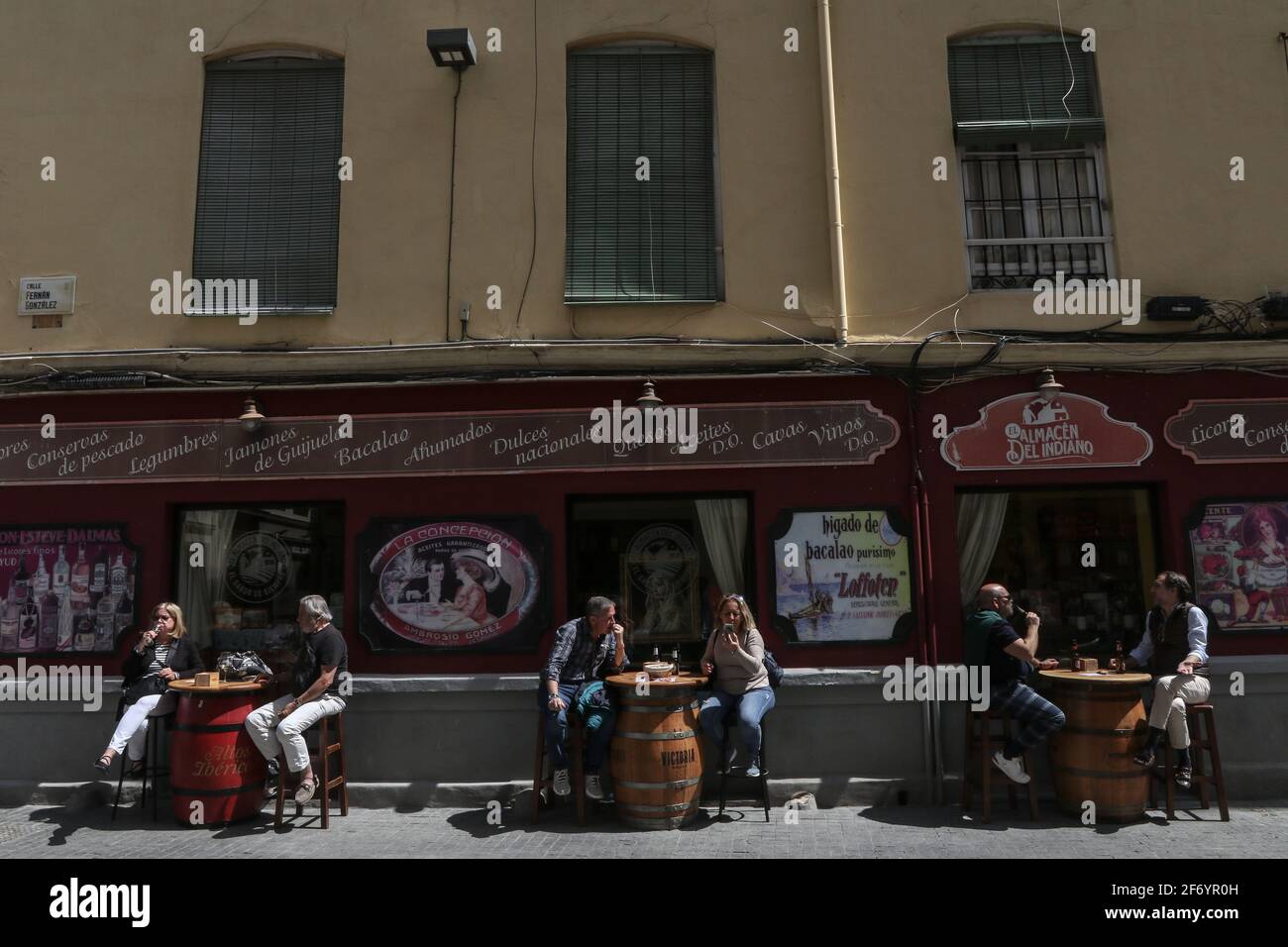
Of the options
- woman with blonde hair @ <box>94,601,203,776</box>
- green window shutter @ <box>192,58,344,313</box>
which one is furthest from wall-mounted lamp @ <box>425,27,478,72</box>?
woman with blonde hair @ <box>94,601,203,776</box>

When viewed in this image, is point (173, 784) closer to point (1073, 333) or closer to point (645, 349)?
point (645, 349)

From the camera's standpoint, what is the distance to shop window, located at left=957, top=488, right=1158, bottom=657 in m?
7.95

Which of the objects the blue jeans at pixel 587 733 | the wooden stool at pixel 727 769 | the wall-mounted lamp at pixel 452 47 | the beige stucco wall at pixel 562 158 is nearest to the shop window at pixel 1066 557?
the beige stucco wall at pixel 562 158

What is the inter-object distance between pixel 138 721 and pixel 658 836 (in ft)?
13.4

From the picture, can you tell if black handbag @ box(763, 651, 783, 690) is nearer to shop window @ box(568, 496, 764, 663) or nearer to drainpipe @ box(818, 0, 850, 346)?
shop window @ box(568, 496, 764, 663)

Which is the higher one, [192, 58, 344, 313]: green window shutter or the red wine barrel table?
[192, 58, 344, 313]: green window shutter

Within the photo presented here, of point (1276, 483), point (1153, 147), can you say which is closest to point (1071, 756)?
point (1276, 483)

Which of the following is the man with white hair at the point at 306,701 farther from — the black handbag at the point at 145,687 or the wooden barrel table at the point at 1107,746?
the wooden barrel table at the point at 1107,746

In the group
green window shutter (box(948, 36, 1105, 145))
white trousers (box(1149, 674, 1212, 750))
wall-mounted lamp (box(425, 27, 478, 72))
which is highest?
wall-mounted lamp (box(425, 27, 478, 72))

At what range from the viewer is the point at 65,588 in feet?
26.3

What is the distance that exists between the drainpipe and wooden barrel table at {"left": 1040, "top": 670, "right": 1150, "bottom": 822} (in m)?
3.32

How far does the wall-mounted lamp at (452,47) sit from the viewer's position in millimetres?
8047

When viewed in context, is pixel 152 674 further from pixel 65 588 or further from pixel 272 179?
pixel 272 179

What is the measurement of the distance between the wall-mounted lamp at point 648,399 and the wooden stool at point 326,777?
11.3 feet
